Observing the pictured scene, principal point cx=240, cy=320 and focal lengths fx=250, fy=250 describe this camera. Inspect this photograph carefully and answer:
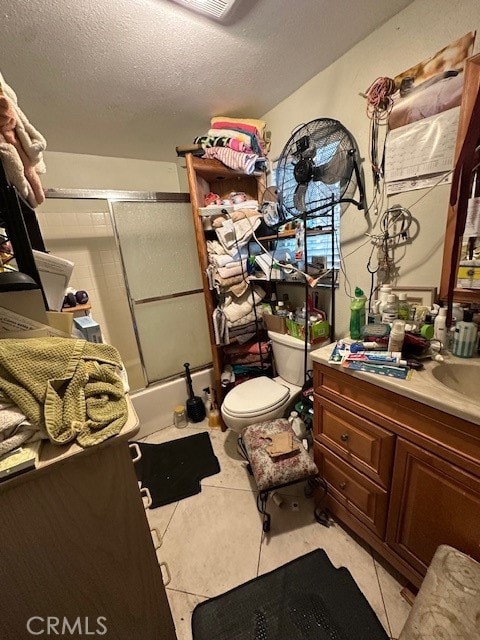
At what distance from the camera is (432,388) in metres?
0.81

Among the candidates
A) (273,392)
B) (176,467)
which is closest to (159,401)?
(176,467)

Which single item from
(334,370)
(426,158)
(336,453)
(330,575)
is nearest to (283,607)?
(330,575)

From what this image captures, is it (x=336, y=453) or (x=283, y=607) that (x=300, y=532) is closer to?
(x=283, y=607)

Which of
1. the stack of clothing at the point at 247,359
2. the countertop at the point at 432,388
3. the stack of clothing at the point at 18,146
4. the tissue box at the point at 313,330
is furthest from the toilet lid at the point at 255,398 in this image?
the stack of clothing at the point at 18,146

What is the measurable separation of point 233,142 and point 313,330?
4.34ft

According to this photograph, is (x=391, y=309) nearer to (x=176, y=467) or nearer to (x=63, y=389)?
(x=63, y=389)

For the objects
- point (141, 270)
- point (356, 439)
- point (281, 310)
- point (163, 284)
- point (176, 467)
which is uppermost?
point (141, 270)

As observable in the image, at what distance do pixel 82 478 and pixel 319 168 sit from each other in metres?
1.63

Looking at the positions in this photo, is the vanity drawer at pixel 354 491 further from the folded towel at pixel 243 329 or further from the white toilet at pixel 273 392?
the folded towel at pixel 243 329

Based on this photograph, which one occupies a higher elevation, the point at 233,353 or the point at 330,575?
the point at 233,353

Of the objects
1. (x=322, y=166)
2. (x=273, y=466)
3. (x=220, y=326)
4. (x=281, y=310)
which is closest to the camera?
(x=273, y=466)

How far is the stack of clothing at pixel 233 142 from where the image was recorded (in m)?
1.64

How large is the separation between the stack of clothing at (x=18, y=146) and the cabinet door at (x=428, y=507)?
1.46 meters

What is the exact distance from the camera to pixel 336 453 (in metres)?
1.15
